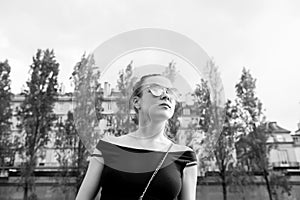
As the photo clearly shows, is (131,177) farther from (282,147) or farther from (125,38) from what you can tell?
(282,147)

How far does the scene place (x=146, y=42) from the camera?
4.33 feet

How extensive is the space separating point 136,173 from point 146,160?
8 centimetres

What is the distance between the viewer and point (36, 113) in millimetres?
18625

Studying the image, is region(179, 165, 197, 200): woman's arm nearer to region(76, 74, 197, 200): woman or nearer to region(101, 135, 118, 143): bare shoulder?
region(76, 74, 197, 200): woman

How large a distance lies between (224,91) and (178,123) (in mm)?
314

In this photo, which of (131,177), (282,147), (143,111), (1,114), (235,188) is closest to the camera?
(131,177)

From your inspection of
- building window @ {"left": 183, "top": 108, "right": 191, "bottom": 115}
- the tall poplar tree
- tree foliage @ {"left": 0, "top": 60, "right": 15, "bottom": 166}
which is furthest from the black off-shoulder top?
tree foliage @ {"left": 0, "top": 60, "right": 15, "bottom": 166}

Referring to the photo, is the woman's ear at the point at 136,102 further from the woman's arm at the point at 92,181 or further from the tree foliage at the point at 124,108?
the woman's arm at the point at 92,181

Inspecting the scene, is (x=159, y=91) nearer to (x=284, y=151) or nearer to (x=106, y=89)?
(x=106, y=89)

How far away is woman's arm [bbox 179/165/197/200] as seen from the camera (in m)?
1.23

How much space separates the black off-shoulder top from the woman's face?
167 mm

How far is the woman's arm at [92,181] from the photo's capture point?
1.18 m

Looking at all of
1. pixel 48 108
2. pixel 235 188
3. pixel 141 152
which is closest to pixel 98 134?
pixel 141 152

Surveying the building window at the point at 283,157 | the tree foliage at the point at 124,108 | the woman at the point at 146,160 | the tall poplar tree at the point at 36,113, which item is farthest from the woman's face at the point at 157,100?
the building window at the point at 283,157
